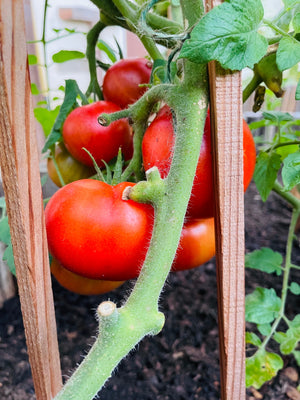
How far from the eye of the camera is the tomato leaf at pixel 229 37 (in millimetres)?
374

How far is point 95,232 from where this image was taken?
0.51 m

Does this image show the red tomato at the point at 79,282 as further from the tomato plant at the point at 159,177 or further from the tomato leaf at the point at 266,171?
the tomato leaf at the point at 266,171

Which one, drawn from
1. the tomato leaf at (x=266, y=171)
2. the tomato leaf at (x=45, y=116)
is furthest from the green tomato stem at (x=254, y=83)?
the tomato leaf at (x=45, y=116)

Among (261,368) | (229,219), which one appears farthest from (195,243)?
(261,368)

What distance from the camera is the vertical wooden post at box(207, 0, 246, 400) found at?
1.40ft

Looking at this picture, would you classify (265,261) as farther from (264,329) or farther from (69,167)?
(69,167)

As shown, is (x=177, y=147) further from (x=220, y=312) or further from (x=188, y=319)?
(x=188, y=319)

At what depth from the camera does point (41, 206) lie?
45 cm

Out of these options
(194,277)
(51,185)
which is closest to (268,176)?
(194,277)

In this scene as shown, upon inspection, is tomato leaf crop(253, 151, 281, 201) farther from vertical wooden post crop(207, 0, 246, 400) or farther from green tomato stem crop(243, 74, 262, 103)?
vertical wooden post crop(207, 0, 246, 400)

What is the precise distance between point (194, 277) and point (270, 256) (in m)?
0.37

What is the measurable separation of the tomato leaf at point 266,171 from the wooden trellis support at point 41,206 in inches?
10.8

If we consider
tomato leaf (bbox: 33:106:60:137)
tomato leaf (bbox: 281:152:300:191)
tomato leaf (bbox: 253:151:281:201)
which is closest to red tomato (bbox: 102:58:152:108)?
tomato leaf (bbox: 33:106:60:137)

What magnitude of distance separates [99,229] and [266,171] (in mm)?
372
